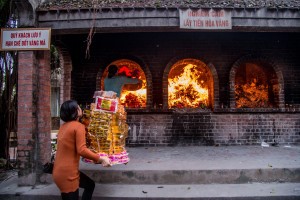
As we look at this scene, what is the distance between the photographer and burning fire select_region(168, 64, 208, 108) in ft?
31.3

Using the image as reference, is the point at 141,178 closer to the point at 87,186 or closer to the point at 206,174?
the point at 206,174

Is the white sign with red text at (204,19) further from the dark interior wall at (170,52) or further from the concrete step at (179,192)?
the concrete step at (179,192)

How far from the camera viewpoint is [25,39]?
5852 mm

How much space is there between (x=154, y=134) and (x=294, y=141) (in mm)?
4714

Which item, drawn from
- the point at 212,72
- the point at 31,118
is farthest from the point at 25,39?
the point at 212,72

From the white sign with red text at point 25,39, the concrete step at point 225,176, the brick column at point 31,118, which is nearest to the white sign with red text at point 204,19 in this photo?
the white sign with red text at point 25,39

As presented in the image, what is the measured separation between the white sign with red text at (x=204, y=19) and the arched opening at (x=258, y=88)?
12.3 ft

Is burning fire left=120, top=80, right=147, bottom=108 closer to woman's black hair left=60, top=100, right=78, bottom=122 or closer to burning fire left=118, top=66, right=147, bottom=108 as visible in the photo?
burning fire left=118, top=66, right=147, bottom=108

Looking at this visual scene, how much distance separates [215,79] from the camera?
915cm

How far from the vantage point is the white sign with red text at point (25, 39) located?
5.82 meters

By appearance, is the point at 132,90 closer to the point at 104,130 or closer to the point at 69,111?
the point at 104,130

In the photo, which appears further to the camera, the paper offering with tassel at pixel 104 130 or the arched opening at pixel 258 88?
the arched opening at pixel 258 88

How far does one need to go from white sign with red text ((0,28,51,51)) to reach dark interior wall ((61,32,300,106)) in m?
3.31

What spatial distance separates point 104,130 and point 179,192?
1984 millimetres
